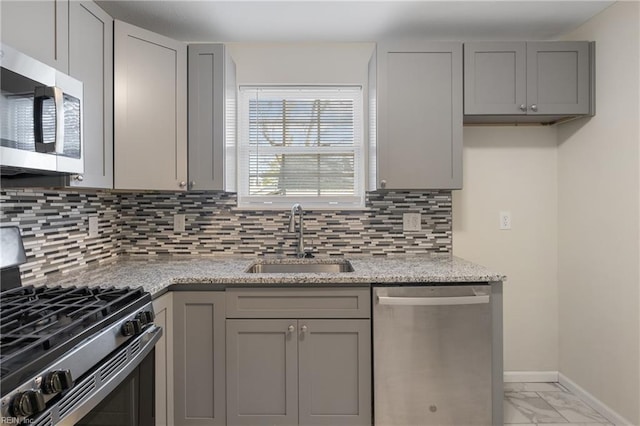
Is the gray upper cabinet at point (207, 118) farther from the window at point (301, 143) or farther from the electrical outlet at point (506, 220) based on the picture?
the electrical outlet at point (506, 220)

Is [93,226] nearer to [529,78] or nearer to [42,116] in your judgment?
[42,116]

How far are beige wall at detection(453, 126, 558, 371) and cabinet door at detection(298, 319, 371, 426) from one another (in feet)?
3.64

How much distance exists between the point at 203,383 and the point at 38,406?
109cm

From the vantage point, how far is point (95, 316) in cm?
117

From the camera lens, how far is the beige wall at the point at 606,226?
1.94 m

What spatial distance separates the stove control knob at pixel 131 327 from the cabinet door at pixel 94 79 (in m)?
0.69

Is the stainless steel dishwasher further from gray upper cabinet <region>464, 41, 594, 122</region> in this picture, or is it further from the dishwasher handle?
gray upper cabinet <region>464, 41, 594, 122</region>

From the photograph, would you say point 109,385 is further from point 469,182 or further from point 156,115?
point 469,182

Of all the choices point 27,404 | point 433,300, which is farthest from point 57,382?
point 433,300

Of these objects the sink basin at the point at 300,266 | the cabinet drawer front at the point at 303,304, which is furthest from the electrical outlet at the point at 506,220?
the cabinet drawer front at the point at 303,304

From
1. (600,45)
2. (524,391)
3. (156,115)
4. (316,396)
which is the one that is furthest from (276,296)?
(600,45)

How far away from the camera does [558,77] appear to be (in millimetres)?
2209

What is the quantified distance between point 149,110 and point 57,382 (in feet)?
4.95

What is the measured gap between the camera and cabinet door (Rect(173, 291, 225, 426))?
186 cm
